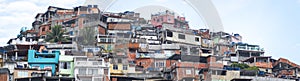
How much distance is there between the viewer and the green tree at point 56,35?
41.5m

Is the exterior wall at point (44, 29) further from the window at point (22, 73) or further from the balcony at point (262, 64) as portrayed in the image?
the balcony at point (262, 64)

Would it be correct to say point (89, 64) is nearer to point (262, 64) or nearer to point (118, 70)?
point (118, 70)

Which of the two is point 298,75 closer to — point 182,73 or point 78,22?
point 182,73

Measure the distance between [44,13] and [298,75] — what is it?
26250 millimetres

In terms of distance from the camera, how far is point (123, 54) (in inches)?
1435

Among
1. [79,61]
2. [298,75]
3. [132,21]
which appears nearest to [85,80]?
[79,61]

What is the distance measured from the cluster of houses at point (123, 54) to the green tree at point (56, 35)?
0.85m

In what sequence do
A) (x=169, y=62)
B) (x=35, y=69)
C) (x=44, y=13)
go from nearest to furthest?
(x=35, y=69) < (x=169, y=62) < (x=44, y=13)

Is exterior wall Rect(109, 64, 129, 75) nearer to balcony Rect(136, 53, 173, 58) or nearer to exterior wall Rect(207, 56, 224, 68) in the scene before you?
balcony Rect(136, 53, 173, 58)

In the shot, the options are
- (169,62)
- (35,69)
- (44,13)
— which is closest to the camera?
(35,69)

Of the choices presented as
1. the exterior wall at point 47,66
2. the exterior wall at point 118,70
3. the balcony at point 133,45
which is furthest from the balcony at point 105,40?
the exterior wall at point 47,66

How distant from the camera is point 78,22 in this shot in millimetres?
44062

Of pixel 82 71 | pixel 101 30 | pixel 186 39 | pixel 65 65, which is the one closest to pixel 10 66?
pixel 65 65

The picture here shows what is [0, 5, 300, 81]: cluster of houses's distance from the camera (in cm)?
3219
